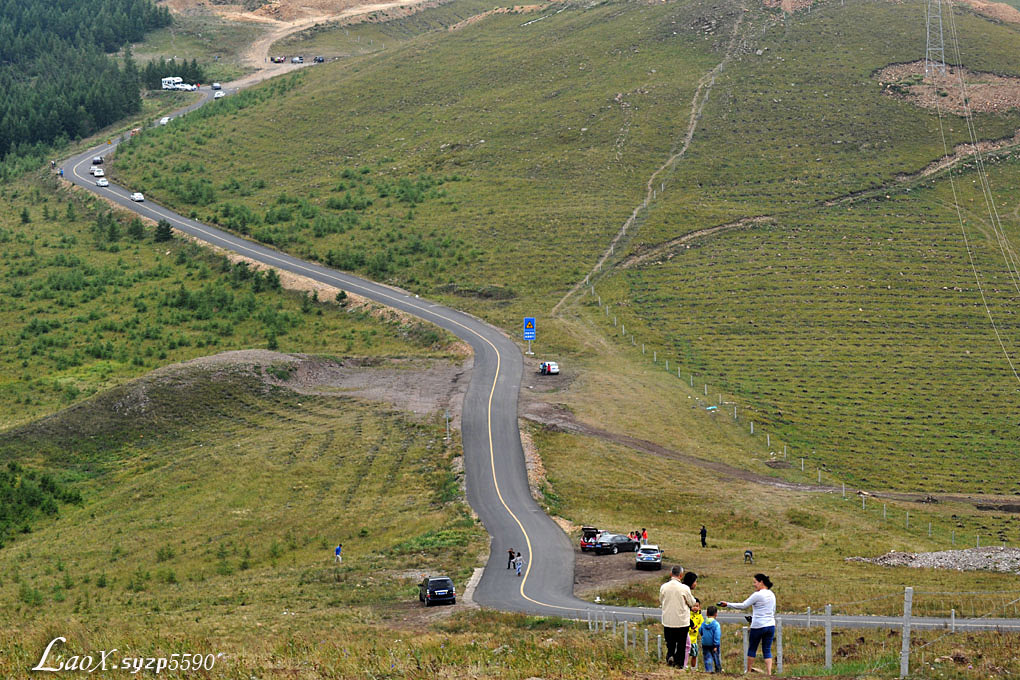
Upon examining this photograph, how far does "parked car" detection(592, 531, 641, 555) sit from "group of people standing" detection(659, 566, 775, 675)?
26.5 metres

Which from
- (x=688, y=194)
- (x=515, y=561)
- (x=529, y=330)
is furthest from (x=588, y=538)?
(x=688, y=194)

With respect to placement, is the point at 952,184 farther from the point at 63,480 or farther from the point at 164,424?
the point at 63,480

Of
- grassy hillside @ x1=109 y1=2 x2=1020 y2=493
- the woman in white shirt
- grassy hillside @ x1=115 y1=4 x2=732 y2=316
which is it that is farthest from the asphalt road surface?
the woman in white shirt

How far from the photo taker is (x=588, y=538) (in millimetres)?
47375

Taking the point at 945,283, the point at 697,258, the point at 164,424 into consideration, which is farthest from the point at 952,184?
the point at 164,424

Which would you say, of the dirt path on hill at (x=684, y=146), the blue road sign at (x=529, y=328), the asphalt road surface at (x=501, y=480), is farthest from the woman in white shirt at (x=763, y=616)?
the dirt path on hill at (x=684, y=146)

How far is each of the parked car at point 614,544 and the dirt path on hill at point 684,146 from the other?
45.5 metres

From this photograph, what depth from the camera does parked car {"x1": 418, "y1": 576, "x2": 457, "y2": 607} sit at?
3769 centimetres

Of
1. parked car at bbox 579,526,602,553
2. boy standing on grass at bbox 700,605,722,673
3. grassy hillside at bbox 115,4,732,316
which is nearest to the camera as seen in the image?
boy standing on grass at bbox 700,605,722,673

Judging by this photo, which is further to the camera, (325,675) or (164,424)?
(164,424)

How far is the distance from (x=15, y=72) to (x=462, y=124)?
99.9m

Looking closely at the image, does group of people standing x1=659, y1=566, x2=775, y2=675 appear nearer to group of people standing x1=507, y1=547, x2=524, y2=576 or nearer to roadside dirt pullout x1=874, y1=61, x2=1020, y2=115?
group of people standing x1=507, y1=547, x2=524, y2=576

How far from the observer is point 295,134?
14488 centimetres

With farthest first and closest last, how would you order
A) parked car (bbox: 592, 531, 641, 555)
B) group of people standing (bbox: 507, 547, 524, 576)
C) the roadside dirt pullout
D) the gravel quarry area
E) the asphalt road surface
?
the roadside dirt pullout → parked car (bbox: 592, 531, 641, 555) → group of people standing (bbox: 507, 547, 524, 576) → the gravel quarry area → the asphalt road surface
